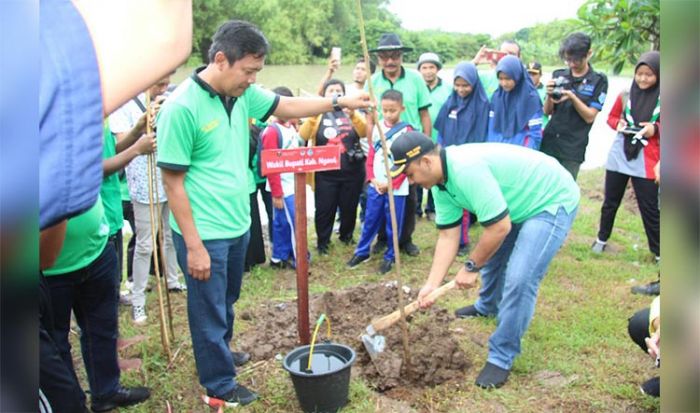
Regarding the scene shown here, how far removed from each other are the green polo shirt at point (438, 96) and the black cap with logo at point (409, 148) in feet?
11.2

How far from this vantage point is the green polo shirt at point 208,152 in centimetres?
265

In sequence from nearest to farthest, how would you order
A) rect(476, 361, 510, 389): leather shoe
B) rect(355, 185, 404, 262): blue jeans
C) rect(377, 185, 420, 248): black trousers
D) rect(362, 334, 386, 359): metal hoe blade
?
rect(476, 361, 510, 389): leather shoe, rect(362, 334, 386, 359): metal hoe blade, rect(355, 185, 404, 262): blue jeans, rect(377, 185, 420, 248): black trousers

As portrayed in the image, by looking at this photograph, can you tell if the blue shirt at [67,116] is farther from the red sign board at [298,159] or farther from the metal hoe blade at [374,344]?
the metal hoe blade at [374,344]

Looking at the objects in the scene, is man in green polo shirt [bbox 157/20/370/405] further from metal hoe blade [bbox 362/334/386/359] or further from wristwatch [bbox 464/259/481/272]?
wristwatch [bbox 464/259/481/272]

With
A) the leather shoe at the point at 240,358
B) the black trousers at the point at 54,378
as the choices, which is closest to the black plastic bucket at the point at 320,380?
the leather shoe at the point at 240,358

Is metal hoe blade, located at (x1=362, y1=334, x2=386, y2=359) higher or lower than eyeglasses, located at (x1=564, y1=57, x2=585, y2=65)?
lower

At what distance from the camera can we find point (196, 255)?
2734 millimetres

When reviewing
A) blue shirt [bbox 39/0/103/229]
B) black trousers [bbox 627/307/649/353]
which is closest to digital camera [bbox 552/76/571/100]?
black trousers [bbox 627/307/649/353]

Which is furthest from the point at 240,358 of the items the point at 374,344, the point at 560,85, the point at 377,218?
the point at 560,85

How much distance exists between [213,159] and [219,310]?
32.0 inches

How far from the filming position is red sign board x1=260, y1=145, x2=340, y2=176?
347 cm

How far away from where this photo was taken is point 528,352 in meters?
3.71

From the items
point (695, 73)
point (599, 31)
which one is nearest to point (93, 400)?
point (695, 73)

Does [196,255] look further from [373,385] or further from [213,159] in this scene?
[373,385]
